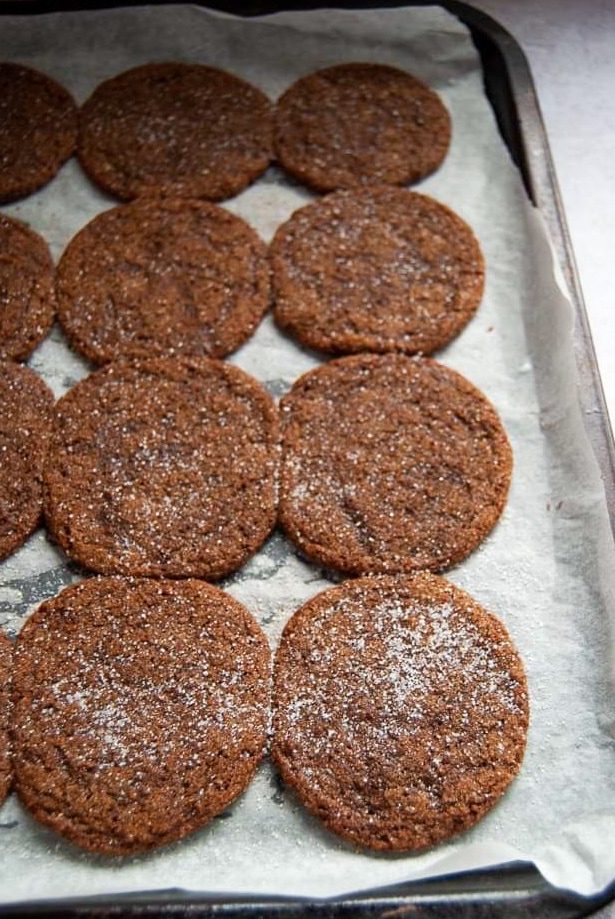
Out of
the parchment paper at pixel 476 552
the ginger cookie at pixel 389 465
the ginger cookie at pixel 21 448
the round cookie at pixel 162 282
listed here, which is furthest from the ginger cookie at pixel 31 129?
the ginger cookie at pixel 389 465

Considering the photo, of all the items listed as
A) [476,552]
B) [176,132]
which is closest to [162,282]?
[176,132]

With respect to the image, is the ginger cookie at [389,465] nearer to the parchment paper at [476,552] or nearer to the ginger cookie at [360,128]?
the parchment paper at [476,552]

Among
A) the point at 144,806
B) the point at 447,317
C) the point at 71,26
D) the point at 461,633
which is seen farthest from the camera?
the point at 71,26

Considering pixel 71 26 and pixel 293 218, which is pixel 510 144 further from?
pixel 71 26

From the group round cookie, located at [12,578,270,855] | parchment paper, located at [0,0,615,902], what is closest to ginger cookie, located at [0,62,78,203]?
parchment paper, located at [0,0,615,902]

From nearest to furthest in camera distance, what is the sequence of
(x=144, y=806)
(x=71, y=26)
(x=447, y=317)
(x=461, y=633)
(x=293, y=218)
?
(x=144, y=806) < (x=461, y=633) < (x=447, y=317) < (x=293, y=218) < (x=71, y=26)

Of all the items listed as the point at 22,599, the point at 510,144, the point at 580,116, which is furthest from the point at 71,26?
the point at 22,599

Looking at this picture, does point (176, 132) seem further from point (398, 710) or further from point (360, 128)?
point (398, 710)
